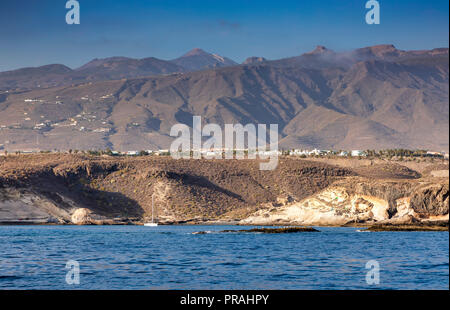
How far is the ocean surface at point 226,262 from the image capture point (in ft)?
131

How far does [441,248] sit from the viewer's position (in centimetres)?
6266

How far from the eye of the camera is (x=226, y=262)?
167 ft

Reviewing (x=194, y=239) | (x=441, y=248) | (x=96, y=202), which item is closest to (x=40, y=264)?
(x=194, y=239)

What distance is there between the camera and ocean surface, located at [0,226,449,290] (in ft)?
131

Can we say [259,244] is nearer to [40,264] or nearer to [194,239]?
[194,239]
